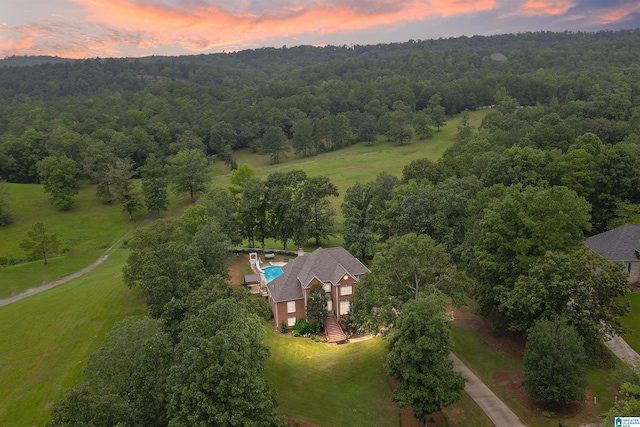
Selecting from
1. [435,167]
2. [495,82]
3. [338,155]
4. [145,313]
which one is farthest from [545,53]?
[145,313]

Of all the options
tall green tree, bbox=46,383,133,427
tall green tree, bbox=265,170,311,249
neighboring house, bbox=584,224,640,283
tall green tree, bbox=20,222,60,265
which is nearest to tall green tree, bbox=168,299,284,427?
tall green tree, bbox=46,383,133,427

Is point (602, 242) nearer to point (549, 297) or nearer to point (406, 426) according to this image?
point (549, 297)

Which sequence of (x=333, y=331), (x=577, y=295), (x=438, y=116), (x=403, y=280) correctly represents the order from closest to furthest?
(x=577, y=295) → (x=403, y=280) → (x=333, y=331) → (x=438, y=116)

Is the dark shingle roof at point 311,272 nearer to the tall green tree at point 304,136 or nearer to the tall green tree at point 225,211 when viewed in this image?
the tall green tree at point 225,211

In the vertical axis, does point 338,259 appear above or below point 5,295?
above

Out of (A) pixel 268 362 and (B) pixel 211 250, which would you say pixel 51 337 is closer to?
(B) pixel 211 250

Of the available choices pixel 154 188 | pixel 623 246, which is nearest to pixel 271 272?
pixel 623 246
